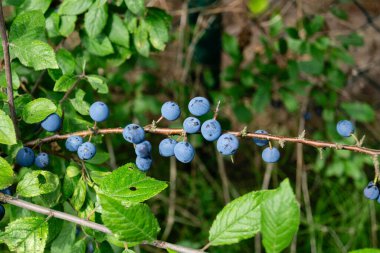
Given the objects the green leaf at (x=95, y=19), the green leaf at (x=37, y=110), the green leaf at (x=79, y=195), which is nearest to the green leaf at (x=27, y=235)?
the green leaf at (x=79, y=195)

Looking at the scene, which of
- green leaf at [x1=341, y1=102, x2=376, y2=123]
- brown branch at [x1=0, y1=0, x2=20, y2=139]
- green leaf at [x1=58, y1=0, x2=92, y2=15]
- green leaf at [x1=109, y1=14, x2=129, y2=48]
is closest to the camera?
brown branch at [x1=0, y1=0, x2=20, y2=139]

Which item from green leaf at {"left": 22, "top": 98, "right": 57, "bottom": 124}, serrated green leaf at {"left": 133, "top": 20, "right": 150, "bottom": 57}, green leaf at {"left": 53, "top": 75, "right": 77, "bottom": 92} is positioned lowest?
green leaf at {"left": 22, "top": 98, "right": 57, "bottom": 124}

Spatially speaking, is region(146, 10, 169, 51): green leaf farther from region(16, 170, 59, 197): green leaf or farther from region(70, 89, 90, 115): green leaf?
region(16, 170, 59, 197): green leaf

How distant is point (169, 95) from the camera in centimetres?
304

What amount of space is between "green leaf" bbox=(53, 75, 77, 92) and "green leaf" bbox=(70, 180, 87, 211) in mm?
283

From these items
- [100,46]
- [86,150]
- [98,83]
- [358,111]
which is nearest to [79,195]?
[86,150]

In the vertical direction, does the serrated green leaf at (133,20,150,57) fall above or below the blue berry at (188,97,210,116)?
above

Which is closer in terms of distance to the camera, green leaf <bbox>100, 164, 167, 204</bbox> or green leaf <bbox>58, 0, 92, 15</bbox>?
green leaf <bbox>100, 164, 167, 204</bbox>

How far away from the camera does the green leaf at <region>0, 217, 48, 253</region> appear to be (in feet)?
3.49

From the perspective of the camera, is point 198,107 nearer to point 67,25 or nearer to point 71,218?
point 71,218

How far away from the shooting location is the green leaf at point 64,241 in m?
1.29

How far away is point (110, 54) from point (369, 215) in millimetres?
2045

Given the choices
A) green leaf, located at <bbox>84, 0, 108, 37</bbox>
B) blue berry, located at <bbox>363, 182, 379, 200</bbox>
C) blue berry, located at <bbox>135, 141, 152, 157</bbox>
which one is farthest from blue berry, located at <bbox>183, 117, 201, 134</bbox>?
green leaf, located at <bbox>84, 0, 108, 37</bbox>

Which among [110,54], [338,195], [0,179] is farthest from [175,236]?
[0,179]
